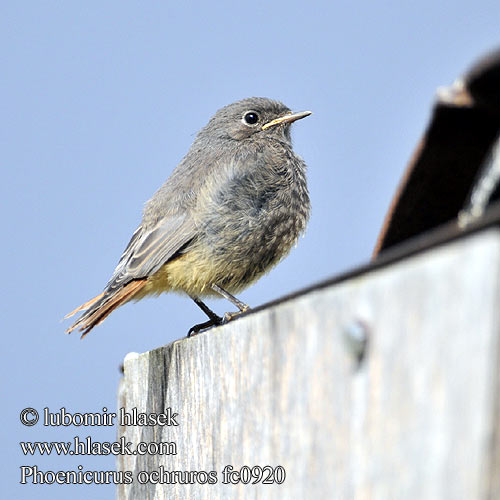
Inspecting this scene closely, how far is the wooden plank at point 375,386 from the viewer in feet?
4.21

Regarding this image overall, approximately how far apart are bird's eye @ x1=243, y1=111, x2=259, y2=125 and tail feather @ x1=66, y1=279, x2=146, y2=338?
5.49 feet

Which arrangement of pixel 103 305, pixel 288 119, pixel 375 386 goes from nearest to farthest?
pixel 375 386
pixel 103 305
pixel 288 119

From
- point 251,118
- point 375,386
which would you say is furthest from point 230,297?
point 375,386

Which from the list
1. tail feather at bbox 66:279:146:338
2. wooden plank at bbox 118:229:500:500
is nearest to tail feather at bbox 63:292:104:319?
tail feather at bbox 66:279:146:338

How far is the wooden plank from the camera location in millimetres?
1282

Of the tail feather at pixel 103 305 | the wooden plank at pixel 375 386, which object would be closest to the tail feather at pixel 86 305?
the tail feather at pixel 103 305

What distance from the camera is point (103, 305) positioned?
483 centimetres

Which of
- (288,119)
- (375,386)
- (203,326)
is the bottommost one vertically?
(375,386)

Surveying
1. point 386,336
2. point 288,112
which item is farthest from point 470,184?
point 288,112

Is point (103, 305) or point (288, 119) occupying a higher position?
point (288, 119)

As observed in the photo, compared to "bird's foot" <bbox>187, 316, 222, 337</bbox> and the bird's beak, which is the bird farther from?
the bird's beak

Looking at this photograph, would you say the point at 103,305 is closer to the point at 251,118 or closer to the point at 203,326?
the point at 203,326

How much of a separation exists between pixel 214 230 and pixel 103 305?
81 centimetres

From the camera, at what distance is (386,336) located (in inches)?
61.2
